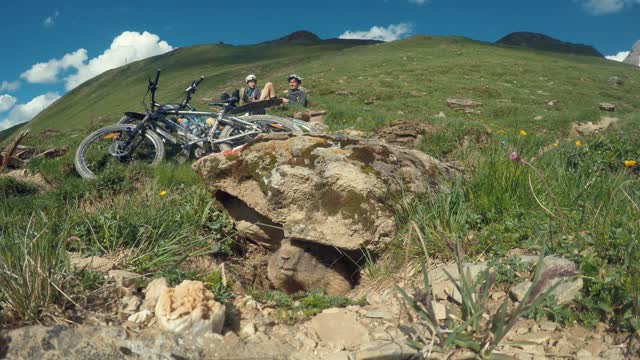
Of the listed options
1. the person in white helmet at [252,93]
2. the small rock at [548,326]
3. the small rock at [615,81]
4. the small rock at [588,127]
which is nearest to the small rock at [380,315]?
the small rock at [548,326]

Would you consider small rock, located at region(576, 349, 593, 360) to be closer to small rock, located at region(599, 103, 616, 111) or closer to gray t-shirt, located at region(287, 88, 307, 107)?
gray t-shirt, located at region(287, 88, 307, 107)

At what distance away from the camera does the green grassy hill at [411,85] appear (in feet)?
61.5

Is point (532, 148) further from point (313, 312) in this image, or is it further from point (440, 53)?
point (440, 53)

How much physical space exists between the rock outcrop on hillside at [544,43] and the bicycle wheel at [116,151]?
69284mm

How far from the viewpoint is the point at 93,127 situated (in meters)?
16.9

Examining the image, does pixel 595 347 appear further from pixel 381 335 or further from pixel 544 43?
pixel 544 43

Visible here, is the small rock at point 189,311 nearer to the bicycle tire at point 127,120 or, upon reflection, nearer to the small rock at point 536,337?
the small rock at point 536,337

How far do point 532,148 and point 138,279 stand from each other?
4.70 meters

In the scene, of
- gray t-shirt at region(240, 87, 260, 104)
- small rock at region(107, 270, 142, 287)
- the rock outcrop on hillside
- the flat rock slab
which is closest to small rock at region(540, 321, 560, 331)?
the flat rock slab

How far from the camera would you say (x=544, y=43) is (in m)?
79.5

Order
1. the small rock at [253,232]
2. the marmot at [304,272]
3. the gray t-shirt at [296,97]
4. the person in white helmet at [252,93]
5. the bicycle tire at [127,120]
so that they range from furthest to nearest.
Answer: the gray t-shirt at [296,97] < the person in white helmet at [252,93] < the bicycle tire at [127,120] < the small rock at [253,232] < the marmot at [304,272]

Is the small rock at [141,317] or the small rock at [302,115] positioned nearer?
the small rock at [141,317]

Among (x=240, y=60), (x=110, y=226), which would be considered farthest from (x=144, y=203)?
(x=240, y=60)

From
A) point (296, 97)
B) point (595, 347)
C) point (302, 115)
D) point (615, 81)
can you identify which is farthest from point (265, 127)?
point (615, 81)
